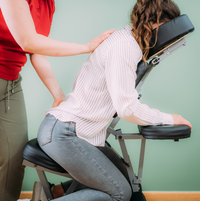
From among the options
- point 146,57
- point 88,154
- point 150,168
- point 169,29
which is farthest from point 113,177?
point 150,168

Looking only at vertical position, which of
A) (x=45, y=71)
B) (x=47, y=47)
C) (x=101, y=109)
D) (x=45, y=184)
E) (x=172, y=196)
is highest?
(x=47, y=47)

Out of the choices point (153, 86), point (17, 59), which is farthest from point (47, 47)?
point (153, 86)

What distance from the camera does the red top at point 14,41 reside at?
778 mm

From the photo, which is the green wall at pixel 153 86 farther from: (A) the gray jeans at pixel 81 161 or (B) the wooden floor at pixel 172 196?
(A) the gray jeans at pixel 81 161

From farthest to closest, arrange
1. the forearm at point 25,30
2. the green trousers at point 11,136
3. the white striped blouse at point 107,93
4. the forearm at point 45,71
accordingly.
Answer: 1. the forearm at point 45,71
2. the green trousers at point 11,136
3. the white striped blouse at point 107,93
4. the forearm at point 25,30

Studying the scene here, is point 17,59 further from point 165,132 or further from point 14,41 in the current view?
point 165,132

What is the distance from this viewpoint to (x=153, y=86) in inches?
57.7

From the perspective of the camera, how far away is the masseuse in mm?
676

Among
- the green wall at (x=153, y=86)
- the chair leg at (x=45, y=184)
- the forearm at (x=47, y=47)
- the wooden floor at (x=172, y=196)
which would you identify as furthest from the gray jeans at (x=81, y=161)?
the wooden floor at (x=172, y=196)

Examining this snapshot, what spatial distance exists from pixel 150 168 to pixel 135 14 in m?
1.23

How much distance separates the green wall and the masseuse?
0.46m

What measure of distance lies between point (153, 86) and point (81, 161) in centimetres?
91

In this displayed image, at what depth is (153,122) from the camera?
2.84ft

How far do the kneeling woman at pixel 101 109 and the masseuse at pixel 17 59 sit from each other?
122 millimetres
